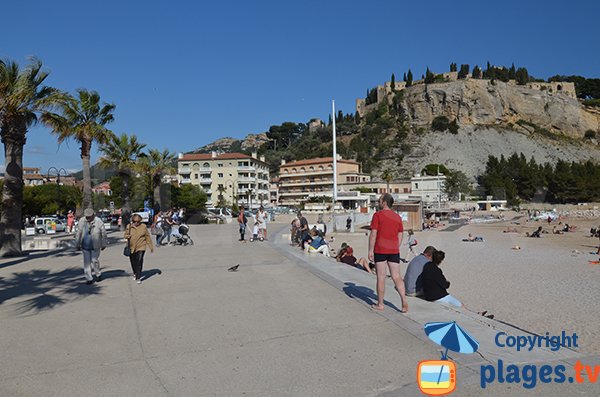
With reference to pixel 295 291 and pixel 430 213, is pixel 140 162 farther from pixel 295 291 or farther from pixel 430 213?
pixel 430 213

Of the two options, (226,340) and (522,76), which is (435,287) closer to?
(226,340)

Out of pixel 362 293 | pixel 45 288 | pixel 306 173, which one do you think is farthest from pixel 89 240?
pixel 306 173

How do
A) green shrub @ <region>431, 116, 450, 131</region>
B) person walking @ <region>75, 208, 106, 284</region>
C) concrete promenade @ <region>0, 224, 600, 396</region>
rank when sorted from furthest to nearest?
green shrub @ <region>431, 116, 450, 131</region> → person walking @ <region>75, 208, 106, 284</region> → concrete promenade @ <region>0, 224, 600, 396</region>

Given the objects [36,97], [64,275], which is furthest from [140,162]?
[64,275]

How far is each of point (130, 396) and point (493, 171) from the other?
335ft

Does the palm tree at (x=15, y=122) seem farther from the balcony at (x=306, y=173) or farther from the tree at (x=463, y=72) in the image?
the tree at (x=463, y=72)

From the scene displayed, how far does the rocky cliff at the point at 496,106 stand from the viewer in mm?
128125

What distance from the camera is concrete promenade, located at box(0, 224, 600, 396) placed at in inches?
144

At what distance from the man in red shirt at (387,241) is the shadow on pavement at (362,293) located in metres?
0.60

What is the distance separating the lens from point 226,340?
16.0ft

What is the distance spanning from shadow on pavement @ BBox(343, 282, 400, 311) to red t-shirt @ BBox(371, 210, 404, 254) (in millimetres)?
924

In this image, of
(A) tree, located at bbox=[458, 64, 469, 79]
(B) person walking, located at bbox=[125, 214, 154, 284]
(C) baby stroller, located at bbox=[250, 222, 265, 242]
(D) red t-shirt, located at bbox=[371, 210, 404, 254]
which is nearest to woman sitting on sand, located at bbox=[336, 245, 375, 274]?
(B) person walking, located at bbox=[125, 214, 154, 284]

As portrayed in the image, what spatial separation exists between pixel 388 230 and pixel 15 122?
13.0 meters

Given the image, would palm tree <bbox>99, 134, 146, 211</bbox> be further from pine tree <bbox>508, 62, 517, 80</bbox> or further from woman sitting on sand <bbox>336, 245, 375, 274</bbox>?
pine tree <bbox>508, 62, 517, 80</bbox>
